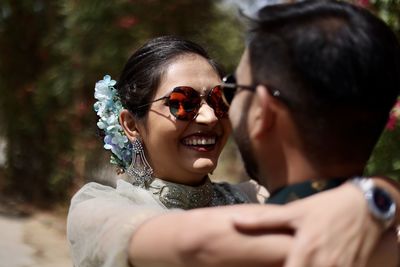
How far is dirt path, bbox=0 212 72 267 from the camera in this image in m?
6.27

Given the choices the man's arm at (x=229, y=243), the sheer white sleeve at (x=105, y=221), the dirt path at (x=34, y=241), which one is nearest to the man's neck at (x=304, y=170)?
the man's arm at (x=229, y=243)

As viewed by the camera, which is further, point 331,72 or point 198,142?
point 198,142

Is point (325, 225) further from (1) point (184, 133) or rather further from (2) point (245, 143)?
(1) point (184, 133)

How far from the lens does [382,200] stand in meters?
1.31

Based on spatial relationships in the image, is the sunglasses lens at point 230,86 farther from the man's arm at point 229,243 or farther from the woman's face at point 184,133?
the woman's face at point 184,133

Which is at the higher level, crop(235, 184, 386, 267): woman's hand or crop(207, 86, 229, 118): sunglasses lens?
crop(235, 184, 386, 267): woman's hand

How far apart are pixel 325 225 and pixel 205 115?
0.91 meters

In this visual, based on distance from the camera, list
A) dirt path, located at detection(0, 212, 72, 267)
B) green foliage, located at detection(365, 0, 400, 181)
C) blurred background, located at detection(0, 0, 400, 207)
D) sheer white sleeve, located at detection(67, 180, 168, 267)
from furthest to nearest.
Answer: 1. dirt path, located at detection(0, 212, 72, 267)
2. blurred background, located at detection(0, 0, 400, 207)
3. green foliage, located at detection(365, 0, 400, 181)
4. sheer white sleeve, located at detection(67, 180, 168, 267)

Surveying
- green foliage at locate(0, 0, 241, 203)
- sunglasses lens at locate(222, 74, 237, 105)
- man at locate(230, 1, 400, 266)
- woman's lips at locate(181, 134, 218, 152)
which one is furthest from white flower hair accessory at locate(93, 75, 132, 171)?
green foliage at locate(0, 0, 241, 203)

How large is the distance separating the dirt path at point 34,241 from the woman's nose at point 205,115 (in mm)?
4304

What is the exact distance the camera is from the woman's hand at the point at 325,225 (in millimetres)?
1263

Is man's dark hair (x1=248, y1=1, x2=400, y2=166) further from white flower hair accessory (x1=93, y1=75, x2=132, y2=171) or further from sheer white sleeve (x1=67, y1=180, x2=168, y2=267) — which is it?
white flower hair accessory (x1=93, y1=75, x2=132, y2=171)

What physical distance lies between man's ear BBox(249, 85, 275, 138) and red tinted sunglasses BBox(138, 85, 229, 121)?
2.15 ft

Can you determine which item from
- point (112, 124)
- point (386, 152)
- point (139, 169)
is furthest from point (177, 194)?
point (386, 152)
